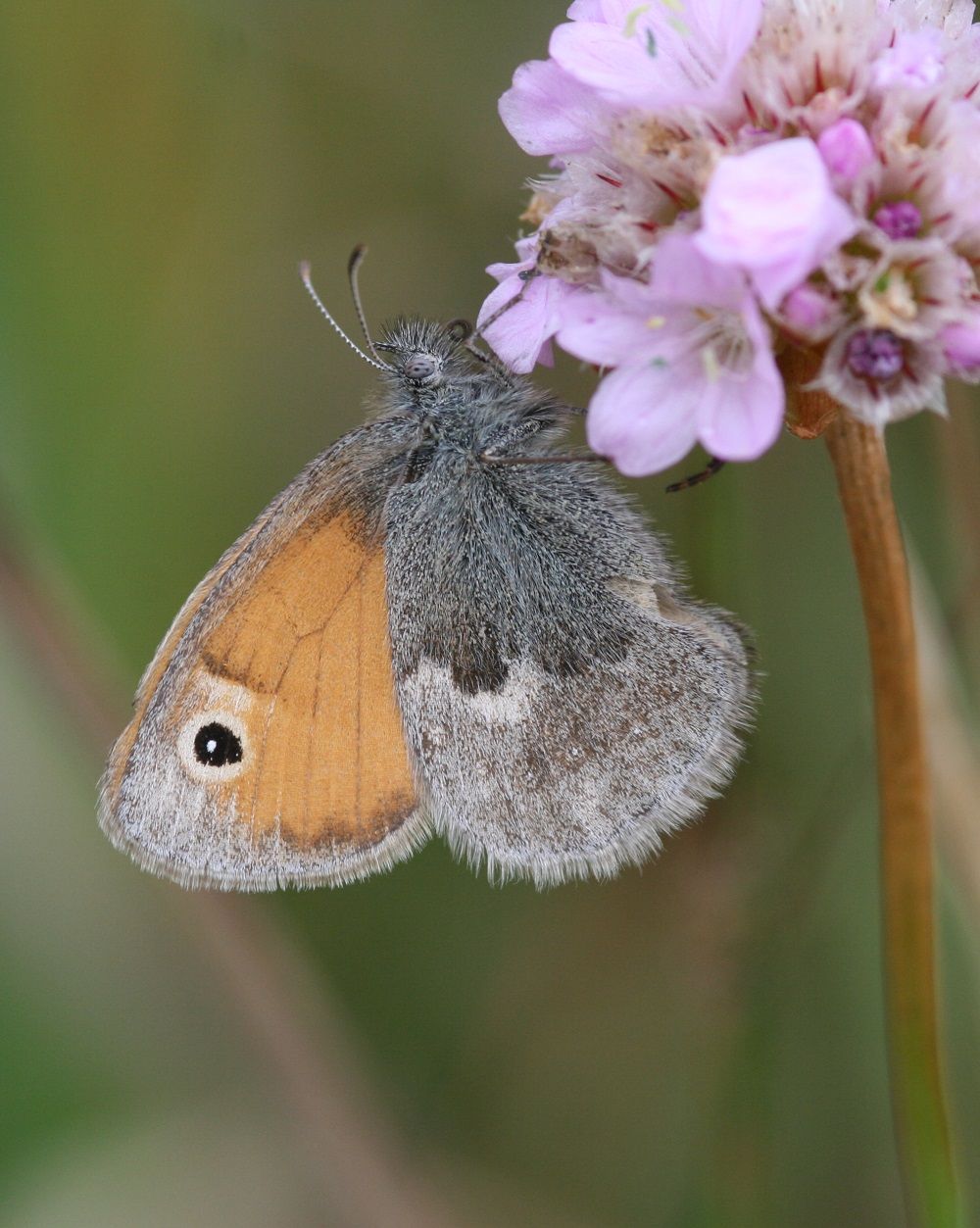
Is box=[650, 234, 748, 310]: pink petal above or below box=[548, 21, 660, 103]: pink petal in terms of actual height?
below

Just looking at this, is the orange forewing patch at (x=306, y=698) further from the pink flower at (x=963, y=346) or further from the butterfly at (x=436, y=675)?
the pink flower at (x=963, y=346)

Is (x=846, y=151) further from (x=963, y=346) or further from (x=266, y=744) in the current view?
(x=266, y=744)

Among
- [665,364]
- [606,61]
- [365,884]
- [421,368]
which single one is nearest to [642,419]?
[665,364]

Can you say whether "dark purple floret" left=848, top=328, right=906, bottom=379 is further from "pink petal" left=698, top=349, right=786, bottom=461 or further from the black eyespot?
the black eyespot

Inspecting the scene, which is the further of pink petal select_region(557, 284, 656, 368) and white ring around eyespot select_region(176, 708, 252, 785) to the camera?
white ring around eyespot select_region(176, 708, 252, 785)

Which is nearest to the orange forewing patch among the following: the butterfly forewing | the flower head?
the butterfly forewing

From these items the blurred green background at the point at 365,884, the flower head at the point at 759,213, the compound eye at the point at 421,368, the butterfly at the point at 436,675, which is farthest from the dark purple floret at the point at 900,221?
the compound eye at the point at 421,368

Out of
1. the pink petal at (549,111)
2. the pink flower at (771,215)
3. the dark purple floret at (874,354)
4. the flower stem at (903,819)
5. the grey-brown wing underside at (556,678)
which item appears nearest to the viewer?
the pink flower at (771,215)
